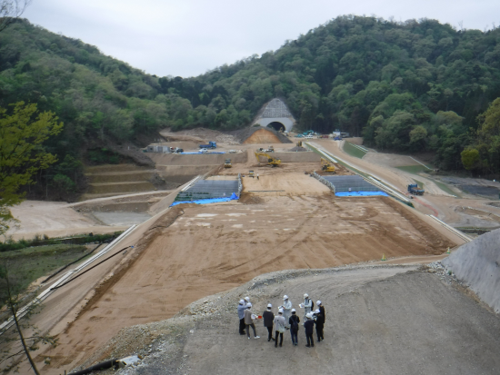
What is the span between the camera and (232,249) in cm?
2152

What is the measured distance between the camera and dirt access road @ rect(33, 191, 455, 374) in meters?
14.3

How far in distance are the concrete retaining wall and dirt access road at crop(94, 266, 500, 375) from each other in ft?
1.47

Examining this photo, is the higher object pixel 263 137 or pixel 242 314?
pixel 263 137

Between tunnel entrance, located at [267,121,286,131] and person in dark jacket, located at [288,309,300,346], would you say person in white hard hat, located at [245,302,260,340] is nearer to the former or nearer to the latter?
person in dark jacket, located at [288,309,300,346]

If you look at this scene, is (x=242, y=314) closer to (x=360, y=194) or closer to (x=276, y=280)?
(x=276, y=280)

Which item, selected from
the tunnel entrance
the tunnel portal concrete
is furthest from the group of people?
the tunnel entrance

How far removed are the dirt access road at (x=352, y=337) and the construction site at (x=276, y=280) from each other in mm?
43

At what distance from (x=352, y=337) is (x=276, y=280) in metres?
4.72

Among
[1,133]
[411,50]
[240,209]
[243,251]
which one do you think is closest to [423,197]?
[240,209]

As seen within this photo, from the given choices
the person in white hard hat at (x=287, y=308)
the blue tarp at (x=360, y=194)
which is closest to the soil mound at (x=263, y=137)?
the blue tarp at (x=360, y=194)

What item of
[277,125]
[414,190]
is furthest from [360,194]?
[277,125]

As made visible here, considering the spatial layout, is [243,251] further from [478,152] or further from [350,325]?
[478,152]

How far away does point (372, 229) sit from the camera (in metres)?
25.1

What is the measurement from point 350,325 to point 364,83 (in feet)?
324
